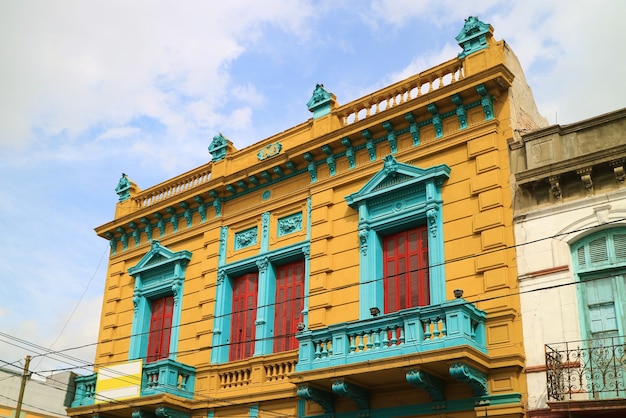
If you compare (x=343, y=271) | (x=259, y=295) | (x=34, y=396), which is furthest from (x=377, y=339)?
(x=34, y=396)

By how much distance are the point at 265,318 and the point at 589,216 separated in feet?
26.8

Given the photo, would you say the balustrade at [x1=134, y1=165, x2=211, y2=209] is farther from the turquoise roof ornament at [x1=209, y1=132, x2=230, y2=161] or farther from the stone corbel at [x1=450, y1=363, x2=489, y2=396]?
the stone corbel at [x1=450, y1=363, x2=489, y2=396]

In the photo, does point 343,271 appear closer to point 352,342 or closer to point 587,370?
point 352,342

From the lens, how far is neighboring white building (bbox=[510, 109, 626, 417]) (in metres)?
13.5

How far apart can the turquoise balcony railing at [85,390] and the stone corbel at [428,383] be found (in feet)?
32.4

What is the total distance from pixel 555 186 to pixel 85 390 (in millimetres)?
13638

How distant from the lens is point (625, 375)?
43.1 ft

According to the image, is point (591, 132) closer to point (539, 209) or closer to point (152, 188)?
point (539, 209)

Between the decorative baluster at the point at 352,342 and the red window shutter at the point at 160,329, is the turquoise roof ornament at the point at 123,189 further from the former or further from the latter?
the decorative baluster at the point at 352,342

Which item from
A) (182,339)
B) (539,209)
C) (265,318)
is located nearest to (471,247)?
(539,209)

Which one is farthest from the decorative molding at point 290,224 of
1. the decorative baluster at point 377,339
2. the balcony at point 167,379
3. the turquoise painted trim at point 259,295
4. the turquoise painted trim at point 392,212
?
the decorative baluster at point 377,339

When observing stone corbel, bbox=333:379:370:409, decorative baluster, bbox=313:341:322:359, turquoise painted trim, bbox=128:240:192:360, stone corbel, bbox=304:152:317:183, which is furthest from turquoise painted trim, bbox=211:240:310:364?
stone corbel, bbox=333:379:370:409

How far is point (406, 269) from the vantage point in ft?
55.9

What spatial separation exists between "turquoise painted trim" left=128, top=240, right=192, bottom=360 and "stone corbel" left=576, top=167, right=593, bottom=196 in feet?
36.5
